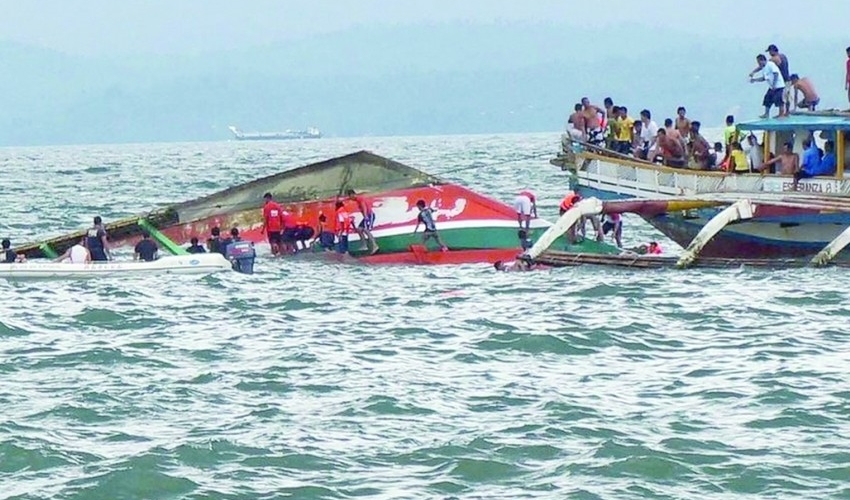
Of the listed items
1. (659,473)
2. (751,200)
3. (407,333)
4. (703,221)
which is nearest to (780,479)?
(659,473)

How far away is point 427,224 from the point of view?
38.6 meters

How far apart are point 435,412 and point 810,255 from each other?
52.8 ft

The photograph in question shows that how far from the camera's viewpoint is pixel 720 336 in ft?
86.6

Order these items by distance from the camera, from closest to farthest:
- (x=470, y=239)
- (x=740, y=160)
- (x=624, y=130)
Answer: (x=740, y=160), (x=470, y=239), (x=624, y=130)

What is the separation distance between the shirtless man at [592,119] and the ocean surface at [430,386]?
7.18 m

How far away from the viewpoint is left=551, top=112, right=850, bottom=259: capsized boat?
114ft

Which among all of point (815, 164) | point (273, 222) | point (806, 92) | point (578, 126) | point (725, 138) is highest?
point (806, 92)

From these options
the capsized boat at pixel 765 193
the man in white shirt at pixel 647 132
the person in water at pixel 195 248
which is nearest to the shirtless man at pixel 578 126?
the man in white shirt at pixel 647 132

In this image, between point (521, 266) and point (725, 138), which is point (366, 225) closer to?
point (521, 266)

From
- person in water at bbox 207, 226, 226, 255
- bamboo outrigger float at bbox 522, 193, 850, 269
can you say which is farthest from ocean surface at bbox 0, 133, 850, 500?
person in water at bbox 207, 226, 226, 255

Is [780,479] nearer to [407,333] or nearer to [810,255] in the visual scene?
[407,333]

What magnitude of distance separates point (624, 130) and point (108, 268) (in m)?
12.1

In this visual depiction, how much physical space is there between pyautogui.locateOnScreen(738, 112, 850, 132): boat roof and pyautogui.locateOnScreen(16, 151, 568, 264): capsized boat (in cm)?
498

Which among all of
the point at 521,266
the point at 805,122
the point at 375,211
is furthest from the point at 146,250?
the point at 805,122
